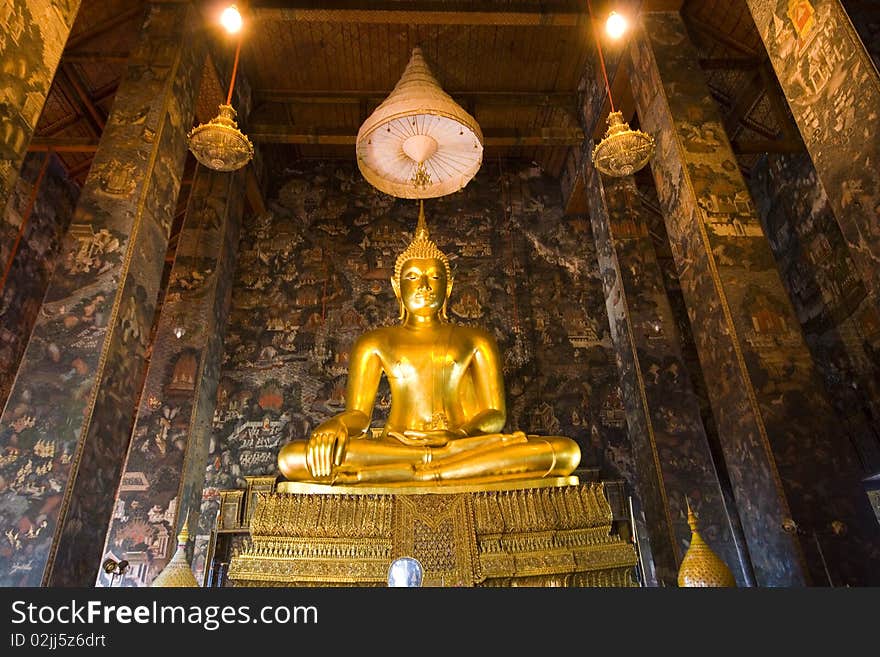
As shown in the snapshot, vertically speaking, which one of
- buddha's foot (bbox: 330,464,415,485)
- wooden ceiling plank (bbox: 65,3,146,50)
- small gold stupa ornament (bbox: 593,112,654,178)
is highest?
wooden ceiling plank (bbox: 65,3,146,50)

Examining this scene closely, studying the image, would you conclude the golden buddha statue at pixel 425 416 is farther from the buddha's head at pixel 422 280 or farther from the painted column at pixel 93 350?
the painted column at pixel 93 350

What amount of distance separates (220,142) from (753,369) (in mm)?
3766

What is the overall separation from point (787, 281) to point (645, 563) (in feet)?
13.1

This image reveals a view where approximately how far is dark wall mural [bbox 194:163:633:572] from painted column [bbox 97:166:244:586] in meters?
0.61

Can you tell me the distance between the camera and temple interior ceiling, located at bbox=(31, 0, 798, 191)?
19.7 ft

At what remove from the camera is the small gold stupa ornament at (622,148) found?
417 centimetres

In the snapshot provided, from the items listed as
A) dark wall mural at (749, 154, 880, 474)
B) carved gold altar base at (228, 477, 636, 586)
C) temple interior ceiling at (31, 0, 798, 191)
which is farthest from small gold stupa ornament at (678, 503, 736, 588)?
dark wall mural at (749, 154, 880, 474)

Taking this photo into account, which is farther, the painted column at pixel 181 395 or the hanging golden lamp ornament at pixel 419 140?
the painted column at pixel 181 395

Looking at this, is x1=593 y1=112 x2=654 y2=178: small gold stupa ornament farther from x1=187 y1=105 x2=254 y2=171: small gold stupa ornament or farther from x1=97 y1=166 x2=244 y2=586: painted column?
x1=97 y1=166 x2=244 y2=586: painted column

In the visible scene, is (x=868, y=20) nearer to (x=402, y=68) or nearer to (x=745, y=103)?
(x=745, y=103)

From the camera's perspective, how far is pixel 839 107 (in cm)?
272

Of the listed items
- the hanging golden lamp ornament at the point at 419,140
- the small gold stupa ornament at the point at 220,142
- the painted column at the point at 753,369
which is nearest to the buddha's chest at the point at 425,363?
the hanging golden lamp ornament at the point at 419,140

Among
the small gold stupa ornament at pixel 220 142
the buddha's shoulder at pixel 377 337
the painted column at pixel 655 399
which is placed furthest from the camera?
the painted column at pixel 655 399

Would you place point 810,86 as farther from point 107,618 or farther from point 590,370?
point 590,370
